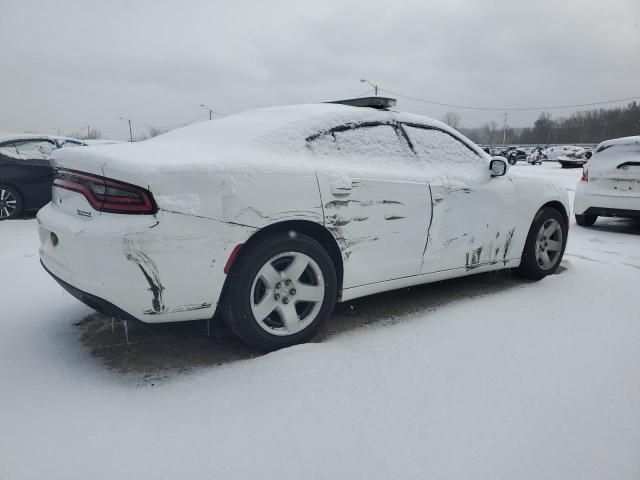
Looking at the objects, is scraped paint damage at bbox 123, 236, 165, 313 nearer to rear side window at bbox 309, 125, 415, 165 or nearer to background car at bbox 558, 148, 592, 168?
rear side window at bbox 309, 125, 415, 165

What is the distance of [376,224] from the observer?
271 centimetres

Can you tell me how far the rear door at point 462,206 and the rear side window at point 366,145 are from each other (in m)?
0.18

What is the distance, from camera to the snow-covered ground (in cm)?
163

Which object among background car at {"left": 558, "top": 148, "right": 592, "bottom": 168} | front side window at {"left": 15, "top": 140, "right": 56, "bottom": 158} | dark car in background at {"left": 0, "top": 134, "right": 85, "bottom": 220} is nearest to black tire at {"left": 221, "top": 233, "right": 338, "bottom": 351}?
dark car in background at {"left": 0, "top": 134, "right": 85, "bottom": 220}

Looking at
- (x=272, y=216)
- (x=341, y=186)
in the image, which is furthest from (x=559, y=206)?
(x=272, y=216)

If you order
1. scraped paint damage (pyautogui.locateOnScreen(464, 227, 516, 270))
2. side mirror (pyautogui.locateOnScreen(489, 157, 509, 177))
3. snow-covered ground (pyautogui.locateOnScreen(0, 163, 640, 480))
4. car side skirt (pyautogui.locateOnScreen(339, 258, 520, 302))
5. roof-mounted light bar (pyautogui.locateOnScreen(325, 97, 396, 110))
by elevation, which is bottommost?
snow-covered ground (pyautogui.locateOnScreen(0, 163, 640, 480))

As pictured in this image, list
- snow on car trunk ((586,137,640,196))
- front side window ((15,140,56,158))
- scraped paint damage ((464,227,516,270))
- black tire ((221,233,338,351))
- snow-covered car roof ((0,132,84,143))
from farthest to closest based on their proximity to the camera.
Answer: front side window ((15,140,56,158))
snow-covered car roof ((0,132,84,143))
snow on car trunk ((586,137,640,196))
scraped paint damage ((464,227,516,270))
black tire ((221,233,338,351))

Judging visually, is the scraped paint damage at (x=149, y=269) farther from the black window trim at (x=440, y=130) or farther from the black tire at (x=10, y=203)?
the black tire at (x=10, y=203)

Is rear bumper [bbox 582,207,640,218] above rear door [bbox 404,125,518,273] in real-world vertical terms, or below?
below

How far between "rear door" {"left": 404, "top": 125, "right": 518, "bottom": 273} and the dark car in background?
658cm

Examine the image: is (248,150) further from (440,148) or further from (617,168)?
(617,168)

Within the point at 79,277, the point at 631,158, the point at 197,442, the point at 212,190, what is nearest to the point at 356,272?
the point at 212,190

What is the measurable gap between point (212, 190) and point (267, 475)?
1.28 metres

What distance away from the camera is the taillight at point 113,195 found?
78.7 inches
